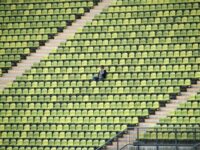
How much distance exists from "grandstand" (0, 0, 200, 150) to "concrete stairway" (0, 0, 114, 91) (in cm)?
3

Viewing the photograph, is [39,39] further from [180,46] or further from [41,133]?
[180,46]

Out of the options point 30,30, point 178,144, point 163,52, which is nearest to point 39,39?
point 30,30

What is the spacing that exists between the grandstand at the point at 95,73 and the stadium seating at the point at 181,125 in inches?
1.2

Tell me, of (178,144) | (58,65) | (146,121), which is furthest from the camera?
(58,65)

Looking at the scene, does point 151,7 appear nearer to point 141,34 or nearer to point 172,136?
point 141,34

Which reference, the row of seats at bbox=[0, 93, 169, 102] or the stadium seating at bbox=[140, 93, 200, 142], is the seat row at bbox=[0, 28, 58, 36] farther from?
the stadium seating at bbox=[140, 93, 200, 142]

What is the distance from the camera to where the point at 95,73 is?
835 inches

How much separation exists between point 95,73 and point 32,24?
2976 millimetres

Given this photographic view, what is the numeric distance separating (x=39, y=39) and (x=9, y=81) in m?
1.74

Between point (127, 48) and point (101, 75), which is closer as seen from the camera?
point (101, 75)

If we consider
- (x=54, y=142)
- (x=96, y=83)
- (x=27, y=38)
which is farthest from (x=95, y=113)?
(x=27, y=38)

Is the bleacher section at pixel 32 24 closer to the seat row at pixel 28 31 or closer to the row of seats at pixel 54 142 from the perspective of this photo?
the seat row at pixel 28 31

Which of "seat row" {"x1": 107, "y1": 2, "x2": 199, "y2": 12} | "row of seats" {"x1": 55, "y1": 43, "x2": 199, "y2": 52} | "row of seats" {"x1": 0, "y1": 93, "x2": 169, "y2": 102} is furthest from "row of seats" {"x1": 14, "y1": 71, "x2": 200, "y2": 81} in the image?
"seat row" {"x1": 107, "y1": 2, "x2": 199, "y2": 12}

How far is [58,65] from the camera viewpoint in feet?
70.9
